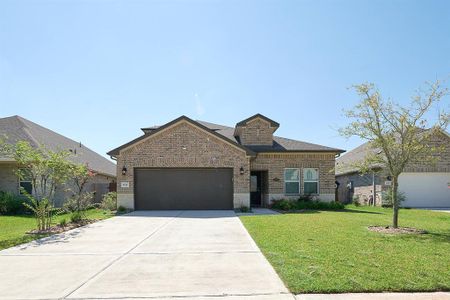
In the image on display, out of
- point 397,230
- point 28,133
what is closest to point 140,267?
point 397,230

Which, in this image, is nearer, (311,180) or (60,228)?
(60,228)

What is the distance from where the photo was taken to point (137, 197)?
61.3 ft

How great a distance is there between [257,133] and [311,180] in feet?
14.0

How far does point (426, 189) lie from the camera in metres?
23.6

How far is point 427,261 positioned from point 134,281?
17.9ft

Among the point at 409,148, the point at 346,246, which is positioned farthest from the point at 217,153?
the point at 346,246

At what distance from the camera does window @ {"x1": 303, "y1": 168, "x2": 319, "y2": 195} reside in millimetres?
20766

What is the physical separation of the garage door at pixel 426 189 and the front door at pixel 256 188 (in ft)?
31.1

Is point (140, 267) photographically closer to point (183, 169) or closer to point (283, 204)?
point (183, 169)

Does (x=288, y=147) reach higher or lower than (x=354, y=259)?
higher

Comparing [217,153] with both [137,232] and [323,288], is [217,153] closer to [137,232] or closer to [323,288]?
[137,232]

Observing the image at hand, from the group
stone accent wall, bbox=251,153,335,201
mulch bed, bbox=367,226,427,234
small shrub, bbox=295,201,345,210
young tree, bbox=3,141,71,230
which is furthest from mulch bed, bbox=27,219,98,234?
→ small shrub, bbox=295,201,345,210

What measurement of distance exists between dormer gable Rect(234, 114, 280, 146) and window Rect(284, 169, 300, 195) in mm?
2136

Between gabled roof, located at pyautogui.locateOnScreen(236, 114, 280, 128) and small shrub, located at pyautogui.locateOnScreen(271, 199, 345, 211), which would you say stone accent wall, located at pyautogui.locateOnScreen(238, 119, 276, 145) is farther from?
small shrub, located at pyautogui.locateOnScreen(271, 199, 345, 211)
